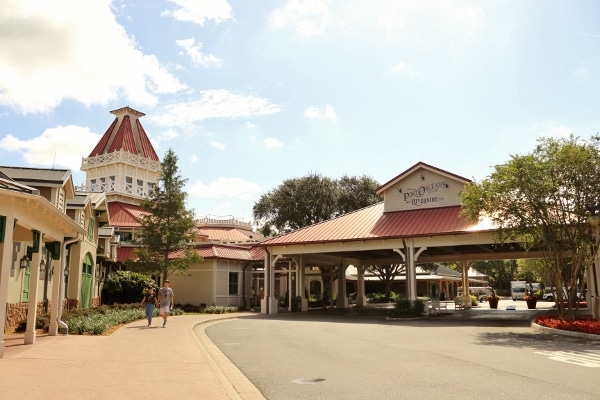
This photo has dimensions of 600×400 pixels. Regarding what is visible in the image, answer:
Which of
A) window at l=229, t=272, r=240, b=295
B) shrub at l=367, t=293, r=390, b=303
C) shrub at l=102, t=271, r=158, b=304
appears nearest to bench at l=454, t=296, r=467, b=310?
window at l=229, t=272, r=240, b=295

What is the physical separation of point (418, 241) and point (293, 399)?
18.8 meters

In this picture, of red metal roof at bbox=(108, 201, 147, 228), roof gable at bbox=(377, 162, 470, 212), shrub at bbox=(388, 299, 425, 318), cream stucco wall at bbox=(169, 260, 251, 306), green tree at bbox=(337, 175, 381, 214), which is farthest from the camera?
green tree at bbox=(337, 175, 381, 214)

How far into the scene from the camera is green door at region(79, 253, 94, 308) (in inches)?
918

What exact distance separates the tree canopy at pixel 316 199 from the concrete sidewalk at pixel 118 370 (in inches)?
1452

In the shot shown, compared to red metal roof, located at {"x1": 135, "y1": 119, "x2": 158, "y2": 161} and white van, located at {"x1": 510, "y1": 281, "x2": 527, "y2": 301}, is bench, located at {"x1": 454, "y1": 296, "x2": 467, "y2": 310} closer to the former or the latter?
white van, located at {"x1": 510, "y1": 281, "x2": 527, "y2": 301}

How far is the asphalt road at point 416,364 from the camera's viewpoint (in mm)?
7477

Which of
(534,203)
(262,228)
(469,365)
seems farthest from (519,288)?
(469,365)

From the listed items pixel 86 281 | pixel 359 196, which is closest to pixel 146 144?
pixel 359 196

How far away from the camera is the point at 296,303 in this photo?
104 ft

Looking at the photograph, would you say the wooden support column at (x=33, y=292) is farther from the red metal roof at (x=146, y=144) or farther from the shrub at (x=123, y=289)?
the red metal roof at (x=146, y=144)

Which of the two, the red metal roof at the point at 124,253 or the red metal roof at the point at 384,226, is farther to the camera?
the red metal roof at the point at 124,253

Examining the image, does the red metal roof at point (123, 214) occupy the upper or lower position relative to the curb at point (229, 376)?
upper

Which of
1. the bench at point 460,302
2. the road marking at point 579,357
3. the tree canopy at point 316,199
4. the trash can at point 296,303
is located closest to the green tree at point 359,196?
the tree canopy at point 316,199

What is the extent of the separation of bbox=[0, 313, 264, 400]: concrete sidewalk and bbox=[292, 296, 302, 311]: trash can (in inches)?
710
